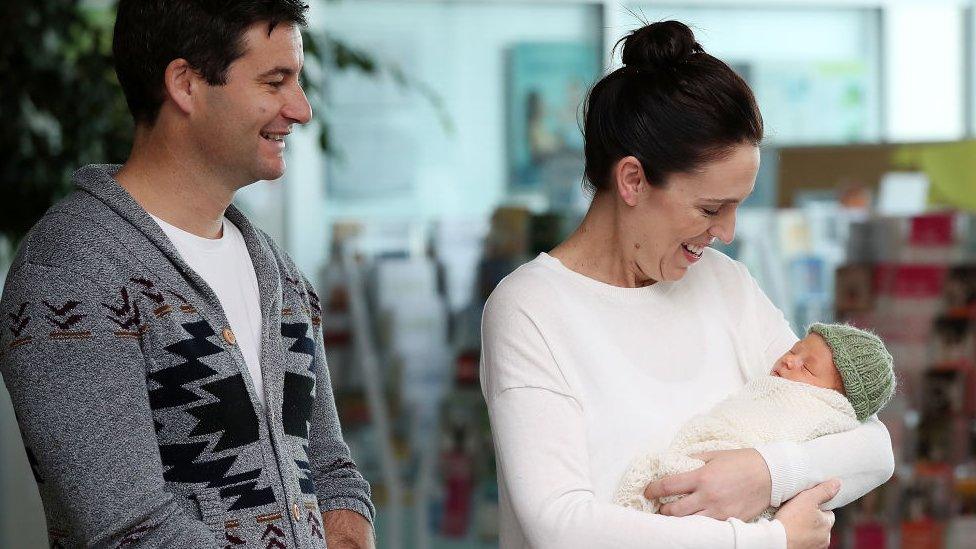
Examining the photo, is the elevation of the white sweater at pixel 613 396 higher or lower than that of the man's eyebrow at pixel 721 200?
lower

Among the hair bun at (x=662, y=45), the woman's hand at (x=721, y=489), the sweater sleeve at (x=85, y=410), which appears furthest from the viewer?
the hair bun at (x=662, y=45)

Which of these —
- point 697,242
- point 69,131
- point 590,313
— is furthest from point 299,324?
point 69,131

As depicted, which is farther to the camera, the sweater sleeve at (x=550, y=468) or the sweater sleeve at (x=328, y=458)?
the sweater sleeve at (x=328, y=458)

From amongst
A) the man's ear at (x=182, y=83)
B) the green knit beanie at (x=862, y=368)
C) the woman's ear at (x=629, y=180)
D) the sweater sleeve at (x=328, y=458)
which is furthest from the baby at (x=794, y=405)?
the man's ear at (x=182, y=83)

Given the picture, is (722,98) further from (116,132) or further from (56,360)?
(116,132)

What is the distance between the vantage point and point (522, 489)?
1.32 metres

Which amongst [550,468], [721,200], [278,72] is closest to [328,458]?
[550,468]

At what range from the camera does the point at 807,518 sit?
1351mm

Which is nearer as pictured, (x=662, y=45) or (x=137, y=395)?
(x=137, y=395)

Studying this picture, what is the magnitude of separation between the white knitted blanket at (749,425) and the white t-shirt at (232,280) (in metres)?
0.48

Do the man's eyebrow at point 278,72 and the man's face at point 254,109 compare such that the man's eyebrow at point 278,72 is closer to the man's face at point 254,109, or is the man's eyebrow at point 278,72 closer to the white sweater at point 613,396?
the man's face at point 254,109

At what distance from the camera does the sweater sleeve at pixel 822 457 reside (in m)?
1.37

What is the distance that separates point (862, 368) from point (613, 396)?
35 centimetres

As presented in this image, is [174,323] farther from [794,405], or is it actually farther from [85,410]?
[794,405]
